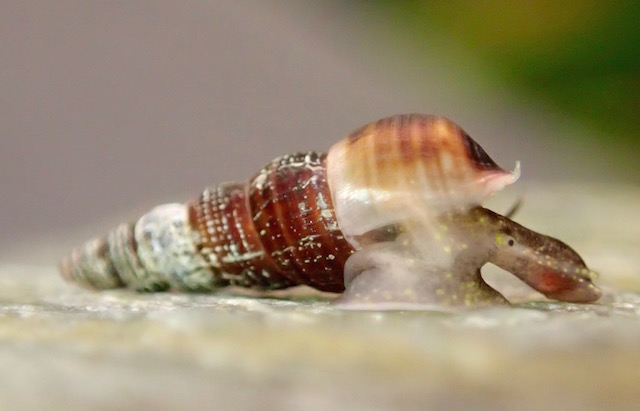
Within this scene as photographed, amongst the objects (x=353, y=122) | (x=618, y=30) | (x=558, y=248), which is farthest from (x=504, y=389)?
(x=353, y=122)

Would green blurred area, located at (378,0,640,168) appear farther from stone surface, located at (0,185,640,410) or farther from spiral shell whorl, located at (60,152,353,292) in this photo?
stone surface, located at (0,185,640,410)

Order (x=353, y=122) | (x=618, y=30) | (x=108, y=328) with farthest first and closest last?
(x=353, y=122)
(x=618, y=30)
(x=108, y=328)

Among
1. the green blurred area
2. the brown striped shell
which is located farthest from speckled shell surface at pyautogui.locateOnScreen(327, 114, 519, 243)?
the green blurred area

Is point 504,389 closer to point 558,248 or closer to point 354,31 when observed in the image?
point 558,248

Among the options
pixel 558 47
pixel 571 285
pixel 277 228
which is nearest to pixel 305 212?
pixel 277 228

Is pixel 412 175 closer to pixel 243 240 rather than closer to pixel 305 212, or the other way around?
pixel 305 212

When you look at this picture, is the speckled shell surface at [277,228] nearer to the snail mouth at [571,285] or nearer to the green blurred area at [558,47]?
the snail mouth at [571,285]
